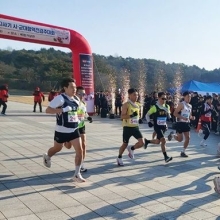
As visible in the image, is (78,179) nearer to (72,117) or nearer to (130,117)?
(72,117)

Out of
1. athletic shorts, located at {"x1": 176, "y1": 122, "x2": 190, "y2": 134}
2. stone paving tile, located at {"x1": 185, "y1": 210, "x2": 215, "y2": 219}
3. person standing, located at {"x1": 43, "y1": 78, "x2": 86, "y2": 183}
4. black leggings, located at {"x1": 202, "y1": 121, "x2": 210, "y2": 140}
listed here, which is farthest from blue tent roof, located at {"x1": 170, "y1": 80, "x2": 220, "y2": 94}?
stone paving tile, located at {"x1": 185, "y1": 210, "x2": 215, "y2": 219}

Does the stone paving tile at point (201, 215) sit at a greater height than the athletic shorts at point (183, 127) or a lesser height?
lesser

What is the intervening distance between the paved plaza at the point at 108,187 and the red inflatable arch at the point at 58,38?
21.5ft

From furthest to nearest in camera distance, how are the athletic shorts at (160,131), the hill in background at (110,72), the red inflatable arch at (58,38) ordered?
the hill in background at (110,72), the red inflatable arch at (58,38), the athletic shorts at (160,131)

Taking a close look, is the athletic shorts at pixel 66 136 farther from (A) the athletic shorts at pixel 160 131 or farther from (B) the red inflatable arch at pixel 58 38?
(B) the red inflatable arch at pixel 58 38

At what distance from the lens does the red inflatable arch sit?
532 inches

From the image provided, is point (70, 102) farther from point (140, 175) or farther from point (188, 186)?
point (188, 186)

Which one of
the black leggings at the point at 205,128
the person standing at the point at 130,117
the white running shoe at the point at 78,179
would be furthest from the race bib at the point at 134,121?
the black leggings at the point at 205,128

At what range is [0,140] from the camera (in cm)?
977

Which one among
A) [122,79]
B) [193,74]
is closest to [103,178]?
[122,79]

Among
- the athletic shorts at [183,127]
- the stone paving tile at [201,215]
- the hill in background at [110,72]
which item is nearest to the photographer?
the stone paving tile at [201,215]

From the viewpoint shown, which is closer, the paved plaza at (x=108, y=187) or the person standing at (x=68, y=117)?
the paved plaza at (x=108, y=187)

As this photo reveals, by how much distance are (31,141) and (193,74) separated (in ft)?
191

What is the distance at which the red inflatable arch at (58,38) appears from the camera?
1352 cm
